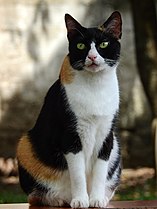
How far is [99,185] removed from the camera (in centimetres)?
206

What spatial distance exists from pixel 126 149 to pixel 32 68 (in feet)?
2.48

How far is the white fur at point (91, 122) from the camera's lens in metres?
2.02

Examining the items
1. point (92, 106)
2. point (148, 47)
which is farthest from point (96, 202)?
point (148, 47)

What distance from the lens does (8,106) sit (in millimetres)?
4125

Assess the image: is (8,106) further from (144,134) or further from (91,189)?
(91,189)

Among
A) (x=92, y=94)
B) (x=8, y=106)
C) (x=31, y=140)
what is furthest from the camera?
(x=8, y=106)

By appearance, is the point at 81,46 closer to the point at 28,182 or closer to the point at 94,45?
the point at 94,45

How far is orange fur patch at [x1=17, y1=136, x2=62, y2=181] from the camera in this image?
6.95ft

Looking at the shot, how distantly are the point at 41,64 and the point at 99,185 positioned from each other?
2147 millimetres

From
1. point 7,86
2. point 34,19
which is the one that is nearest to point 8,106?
point 7,86

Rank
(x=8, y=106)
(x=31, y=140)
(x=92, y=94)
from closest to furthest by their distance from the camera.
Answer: (x=92, y=94) < (x=31, y=140) < (x=8, y=106)

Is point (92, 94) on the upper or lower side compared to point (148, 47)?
upper

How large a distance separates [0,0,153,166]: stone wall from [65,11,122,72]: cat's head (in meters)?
2.06

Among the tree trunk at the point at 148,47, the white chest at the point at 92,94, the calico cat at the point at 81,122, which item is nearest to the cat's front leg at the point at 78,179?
the calico cat at the point at 81,122
